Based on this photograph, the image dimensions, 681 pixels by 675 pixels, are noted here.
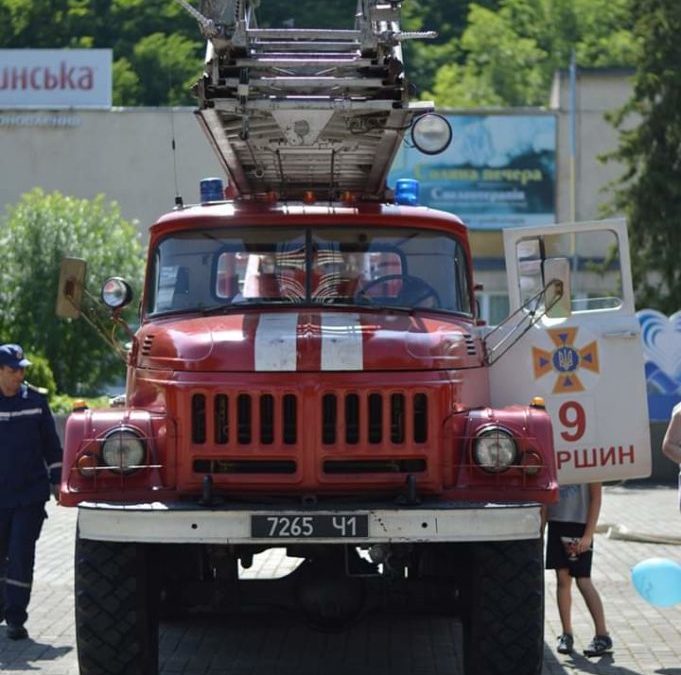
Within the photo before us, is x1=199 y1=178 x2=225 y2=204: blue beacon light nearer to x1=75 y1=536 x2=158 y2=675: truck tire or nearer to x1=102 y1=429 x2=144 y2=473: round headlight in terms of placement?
x1=102 y1=429 x2=144 y2=473: round headlight

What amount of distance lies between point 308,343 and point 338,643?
2.94 meters

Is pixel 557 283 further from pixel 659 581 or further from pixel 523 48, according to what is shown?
pixel 523 48

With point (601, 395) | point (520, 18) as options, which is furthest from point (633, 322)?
point (520, 18)

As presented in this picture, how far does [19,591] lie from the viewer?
34.6 feet

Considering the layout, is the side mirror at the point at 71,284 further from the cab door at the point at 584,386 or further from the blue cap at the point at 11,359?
the cab door at the point at 584,386

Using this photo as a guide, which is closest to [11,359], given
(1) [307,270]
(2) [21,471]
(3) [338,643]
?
(2) [21,471]

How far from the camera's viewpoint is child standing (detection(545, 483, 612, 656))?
33.6 feet

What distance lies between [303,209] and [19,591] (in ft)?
9.74

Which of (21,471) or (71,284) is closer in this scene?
(71,284)

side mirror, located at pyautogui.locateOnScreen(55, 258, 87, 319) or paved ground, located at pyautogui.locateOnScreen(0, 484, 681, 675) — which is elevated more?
side mirror, located at pyautogui.locateOnScreen(55, 258, 87, 319)

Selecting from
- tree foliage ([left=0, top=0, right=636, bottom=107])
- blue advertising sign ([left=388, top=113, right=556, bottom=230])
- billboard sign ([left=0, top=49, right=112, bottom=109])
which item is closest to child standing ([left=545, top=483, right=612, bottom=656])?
blue advertising sign ([left=388, top=113, right=556, bottom=230])

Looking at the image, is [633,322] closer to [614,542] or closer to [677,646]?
[677,646]

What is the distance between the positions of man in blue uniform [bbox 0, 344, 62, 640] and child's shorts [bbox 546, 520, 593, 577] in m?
3.08

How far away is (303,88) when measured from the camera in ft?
30.7
